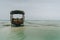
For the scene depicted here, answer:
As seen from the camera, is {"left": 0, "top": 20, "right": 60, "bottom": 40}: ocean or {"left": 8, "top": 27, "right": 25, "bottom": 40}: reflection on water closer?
{"left": 8, "top": 27, "right": 25, "bottom": 40}: reflection on water

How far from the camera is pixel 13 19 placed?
13.7 m

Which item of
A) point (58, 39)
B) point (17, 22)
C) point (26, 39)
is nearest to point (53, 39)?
point (58, 39)

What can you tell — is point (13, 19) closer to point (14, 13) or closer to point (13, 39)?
point (14, 13)

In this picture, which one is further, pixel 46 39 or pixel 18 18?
pixel 18 18

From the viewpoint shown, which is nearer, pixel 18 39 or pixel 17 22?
pixel 18 39

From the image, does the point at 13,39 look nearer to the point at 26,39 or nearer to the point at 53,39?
the point at 26,39

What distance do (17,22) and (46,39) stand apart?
634 cm

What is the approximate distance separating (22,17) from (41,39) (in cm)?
665

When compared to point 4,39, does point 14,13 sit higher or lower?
higher

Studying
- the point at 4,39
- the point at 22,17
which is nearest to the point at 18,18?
the point at 22,17

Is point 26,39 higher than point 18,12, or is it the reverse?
point 18,12

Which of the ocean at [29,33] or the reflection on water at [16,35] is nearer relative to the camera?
the reflection on water at [16,35]

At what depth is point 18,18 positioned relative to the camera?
45.3 ft

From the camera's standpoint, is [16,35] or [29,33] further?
[29,33]
